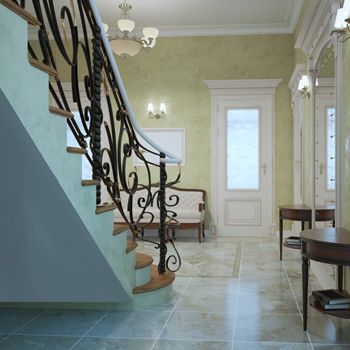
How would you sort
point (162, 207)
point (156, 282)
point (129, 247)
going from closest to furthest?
1. point (129, 247)
2. point (156, 282)
3. point (162, 207)

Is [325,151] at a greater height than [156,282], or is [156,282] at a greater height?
[325,151]

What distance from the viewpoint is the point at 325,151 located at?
14.9 feet

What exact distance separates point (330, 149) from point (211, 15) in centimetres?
403

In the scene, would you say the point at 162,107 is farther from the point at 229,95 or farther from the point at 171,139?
the point at 229,95

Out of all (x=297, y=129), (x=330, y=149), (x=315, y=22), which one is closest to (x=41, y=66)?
(x=330, y=149)

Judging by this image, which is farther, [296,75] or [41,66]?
[296,75]

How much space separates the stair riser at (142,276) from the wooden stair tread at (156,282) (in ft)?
0.09

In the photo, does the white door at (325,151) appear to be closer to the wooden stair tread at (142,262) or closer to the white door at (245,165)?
the wooden stair tread at (142,262)

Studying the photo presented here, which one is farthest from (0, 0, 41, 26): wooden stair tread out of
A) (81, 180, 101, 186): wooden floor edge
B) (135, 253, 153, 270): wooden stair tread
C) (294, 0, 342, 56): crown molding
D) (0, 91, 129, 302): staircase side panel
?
(294, 0, 342, 56): crown molding

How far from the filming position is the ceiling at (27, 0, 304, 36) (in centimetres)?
704

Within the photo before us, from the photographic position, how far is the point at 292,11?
7230mm

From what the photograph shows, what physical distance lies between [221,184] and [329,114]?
12.6 ft

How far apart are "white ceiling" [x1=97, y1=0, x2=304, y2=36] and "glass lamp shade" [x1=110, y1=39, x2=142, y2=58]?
5.10 ft

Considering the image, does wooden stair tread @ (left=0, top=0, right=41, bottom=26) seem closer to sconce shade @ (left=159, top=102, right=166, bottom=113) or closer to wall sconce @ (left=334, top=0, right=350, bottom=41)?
wall sconce @ (left=334, top=0, right=350, bottom=41)
